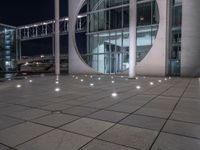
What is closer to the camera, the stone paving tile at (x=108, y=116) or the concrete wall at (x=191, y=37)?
the stone paving tile at (x=108, y=116)

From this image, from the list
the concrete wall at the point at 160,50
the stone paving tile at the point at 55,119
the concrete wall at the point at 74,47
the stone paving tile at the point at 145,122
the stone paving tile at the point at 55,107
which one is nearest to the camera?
the stone paving tile at the point at 145,122

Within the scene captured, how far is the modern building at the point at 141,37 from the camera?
16172 mm

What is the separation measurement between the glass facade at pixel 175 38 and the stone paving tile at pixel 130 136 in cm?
1571

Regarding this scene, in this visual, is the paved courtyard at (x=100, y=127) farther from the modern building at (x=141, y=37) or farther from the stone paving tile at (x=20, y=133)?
the modern building at (x=141, y=37)

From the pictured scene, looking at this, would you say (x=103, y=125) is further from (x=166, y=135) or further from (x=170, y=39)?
(x=170, y=39)

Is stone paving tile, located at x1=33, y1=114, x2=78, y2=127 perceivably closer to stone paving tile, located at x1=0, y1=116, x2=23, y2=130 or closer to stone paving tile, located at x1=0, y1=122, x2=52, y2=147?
stone paving tile, located at x1=0, y1=122, x2=52, y2=147

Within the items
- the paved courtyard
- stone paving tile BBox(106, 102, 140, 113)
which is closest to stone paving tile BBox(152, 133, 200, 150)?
the paved courtyard

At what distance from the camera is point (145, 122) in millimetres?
3609

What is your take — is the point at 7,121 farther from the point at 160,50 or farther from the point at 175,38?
the point at 175,38

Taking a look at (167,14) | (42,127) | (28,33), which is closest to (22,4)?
(28,33)

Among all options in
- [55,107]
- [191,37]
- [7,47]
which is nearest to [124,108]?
[55,107]

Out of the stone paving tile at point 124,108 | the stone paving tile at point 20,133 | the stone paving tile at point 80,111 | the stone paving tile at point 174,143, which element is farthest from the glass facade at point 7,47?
the stone paving tile at point 174,143

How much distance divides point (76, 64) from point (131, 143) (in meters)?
19.4

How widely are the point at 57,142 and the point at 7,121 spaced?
1540 millimetres
